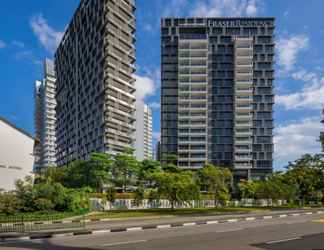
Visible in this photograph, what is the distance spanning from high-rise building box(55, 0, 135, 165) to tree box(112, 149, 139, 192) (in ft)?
67.0

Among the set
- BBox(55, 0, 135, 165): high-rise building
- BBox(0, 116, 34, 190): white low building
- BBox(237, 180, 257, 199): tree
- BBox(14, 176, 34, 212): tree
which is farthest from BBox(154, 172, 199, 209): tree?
BBox(55, 0, 135, 165): high-rise building

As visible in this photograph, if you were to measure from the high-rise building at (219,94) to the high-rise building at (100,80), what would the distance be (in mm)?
21827

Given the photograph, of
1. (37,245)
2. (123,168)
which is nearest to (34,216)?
(37,245)

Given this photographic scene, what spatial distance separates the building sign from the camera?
12119cm

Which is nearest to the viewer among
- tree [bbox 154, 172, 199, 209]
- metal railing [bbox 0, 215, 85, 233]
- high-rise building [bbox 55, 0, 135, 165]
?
metal railing [bbox 0, 215, 85, 233]

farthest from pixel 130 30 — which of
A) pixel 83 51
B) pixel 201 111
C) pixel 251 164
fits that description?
pixel 251 164

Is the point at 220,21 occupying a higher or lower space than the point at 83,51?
higher

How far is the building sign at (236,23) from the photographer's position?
121188 millimetres

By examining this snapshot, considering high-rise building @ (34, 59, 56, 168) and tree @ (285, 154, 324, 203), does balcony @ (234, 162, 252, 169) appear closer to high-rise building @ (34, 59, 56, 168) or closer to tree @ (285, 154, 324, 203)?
tree @ (285, 154, 324, 203)

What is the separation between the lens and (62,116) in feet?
392

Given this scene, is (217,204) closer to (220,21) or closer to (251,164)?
(251,164)

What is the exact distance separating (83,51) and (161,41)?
31550 mm

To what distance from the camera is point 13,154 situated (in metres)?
31.9

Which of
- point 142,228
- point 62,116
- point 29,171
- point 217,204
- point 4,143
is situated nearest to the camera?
point 142,228
